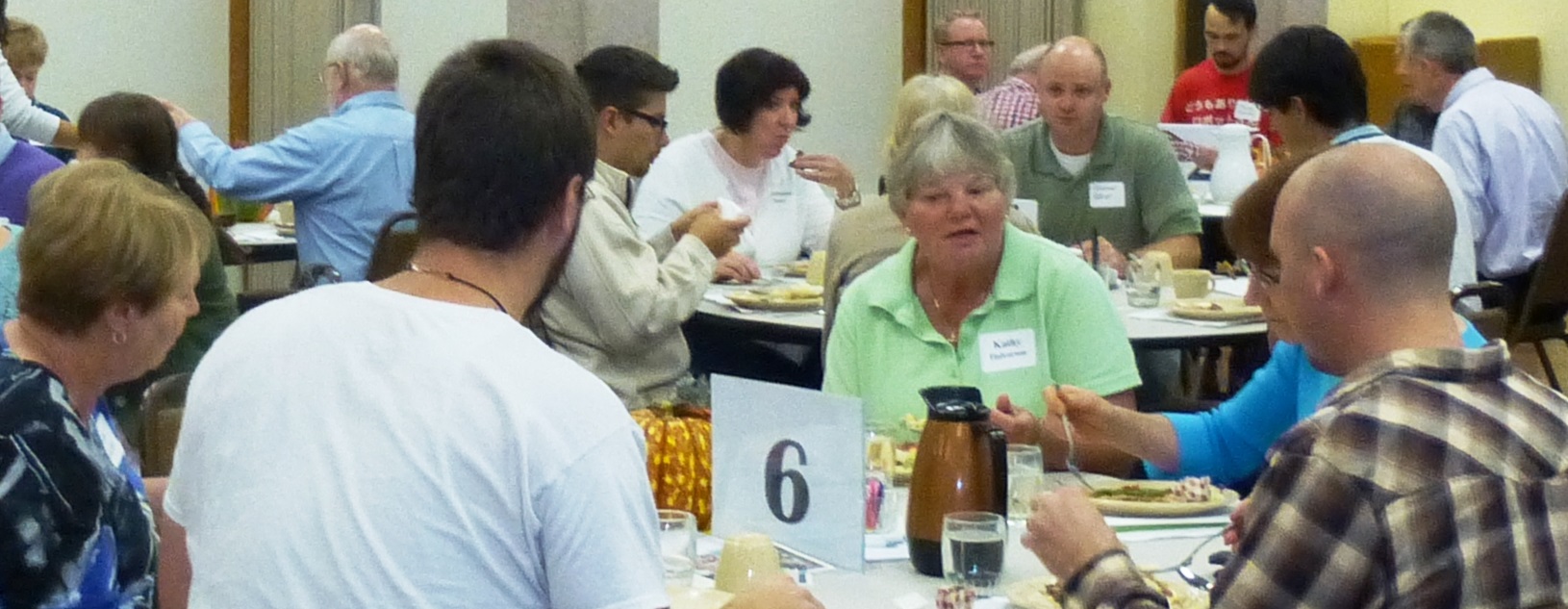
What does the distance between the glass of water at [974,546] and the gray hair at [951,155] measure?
1137 millimetres

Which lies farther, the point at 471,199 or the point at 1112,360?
the point at 1112,360

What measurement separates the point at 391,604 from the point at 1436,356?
912 mm

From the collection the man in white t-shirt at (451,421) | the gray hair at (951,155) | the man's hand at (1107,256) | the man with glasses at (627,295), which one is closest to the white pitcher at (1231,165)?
the man's hand at (1107,256)

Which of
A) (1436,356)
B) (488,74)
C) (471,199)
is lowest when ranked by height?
(1436,356)

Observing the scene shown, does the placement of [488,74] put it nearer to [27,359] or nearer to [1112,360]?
[27,359]

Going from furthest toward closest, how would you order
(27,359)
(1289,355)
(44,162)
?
(44,162) < (1289,355) < (27,359)

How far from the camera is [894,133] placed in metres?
5.58

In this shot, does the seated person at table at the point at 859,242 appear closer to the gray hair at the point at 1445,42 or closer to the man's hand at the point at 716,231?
the man's hand at the point at 716,231

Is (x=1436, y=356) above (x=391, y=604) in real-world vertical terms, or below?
above

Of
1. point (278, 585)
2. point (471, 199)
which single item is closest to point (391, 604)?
point (278, 585)

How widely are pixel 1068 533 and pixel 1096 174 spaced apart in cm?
374

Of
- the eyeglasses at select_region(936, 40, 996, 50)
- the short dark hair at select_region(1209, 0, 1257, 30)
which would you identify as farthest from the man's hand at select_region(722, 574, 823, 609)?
the short dark hair at select_region(1209, 0, 1257, 30)

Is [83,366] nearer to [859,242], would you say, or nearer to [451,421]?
[451,421]

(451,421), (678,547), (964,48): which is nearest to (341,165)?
(964,48)
